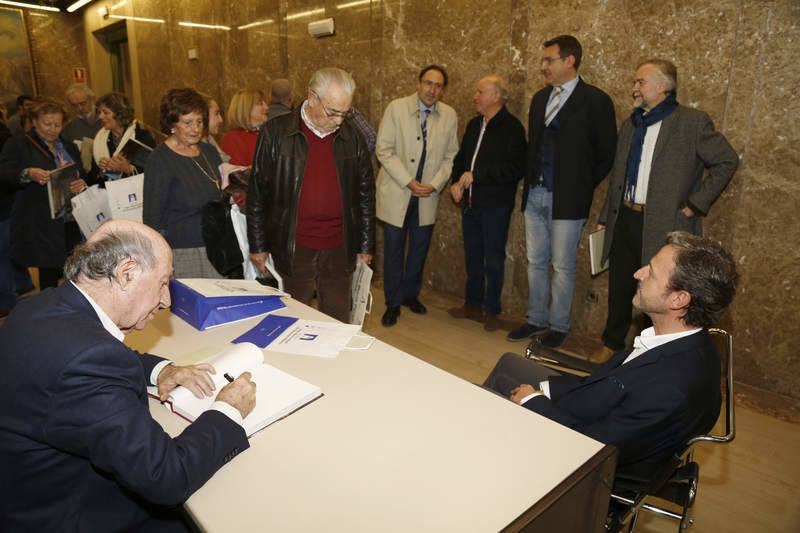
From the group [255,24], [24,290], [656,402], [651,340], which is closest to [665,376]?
[656,402]

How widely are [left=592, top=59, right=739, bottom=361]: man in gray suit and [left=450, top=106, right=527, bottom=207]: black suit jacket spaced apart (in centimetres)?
73

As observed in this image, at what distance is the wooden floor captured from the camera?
2.11m

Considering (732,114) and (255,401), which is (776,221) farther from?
(255,401)

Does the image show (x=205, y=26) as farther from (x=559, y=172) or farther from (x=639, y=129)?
(x=639, y=129)

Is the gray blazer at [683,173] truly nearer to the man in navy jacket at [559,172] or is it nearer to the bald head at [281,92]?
the man in navy jacket at [559,172]

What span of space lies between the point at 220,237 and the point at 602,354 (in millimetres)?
2578

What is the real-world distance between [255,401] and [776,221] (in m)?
2.98

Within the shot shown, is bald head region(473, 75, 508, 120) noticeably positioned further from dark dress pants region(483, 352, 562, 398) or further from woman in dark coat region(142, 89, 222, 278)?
dark dress pants region(483, 352, 562, 398)

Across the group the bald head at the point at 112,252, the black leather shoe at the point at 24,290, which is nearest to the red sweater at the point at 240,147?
the bald head at the point at 112,252

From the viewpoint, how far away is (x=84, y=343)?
982 millimetres

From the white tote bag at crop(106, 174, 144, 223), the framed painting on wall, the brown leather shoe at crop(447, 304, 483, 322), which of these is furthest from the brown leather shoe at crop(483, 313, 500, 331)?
the framed painting on wall

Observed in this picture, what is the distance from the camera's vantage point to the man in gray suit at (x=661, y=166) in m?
2.84

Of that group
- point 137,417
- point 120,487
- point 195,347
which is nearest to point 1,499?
point 120,487

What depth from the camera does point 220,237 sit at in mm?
2746
